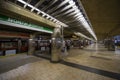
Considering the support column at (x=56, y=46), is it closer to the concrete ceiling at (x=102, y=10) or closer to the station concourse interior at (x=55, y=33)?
the station concourse interior at (x=55, y=33)

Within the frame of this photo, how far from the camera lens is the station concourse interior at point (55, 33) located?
2.90 meters

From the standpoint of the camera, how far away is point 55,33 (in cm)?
596

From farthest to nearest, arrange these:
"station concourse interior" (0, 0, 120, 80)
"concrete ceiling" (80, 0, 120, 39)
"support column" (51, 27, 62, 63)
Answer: "support column" (51, 27, 62, 63) < "station concourse interior" (0, 0, 120, 80) < "concrete ceiling" (80, 0, 120, 39)

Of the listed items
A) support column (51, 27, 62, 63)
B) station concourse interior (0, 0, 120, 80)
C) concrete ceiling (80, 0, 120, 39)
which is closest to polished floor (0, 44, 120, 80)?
station concourse interior (0, 0, 120, 80)

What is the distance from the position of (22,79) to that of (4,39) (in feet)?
23.6

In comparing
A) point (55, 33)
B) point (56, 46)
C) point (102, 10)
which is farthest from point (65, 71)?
point (102, 10)

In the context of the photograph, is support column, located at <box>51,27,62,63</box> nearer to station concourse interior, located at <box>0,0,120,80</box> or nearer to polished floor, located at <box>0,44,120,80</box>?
station concourse interior, located at <box>0,0,120,80</box>

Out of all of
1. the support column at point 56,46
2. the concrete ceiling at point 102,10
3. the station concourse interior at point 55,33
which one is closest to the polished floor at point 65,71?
the station concourse interior at point 55,33

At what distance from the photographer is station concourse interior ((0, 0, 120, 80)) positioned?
2897mm

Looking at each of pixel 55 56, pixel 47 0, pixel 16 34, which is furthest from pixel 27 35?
pixel 47 0

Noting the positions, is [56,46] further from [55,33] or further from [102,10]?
[102,10]

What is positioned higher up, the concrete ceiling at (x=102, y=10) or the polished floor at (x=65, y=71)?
the concrete ceiling at (x=102, y=10)

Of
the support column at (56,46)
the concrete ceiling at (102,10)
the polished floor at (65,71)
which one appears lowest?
the polished floor at (65,71)

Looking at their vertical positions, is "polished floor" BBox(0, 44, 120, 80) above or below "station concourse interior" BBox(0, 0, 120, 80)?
below
